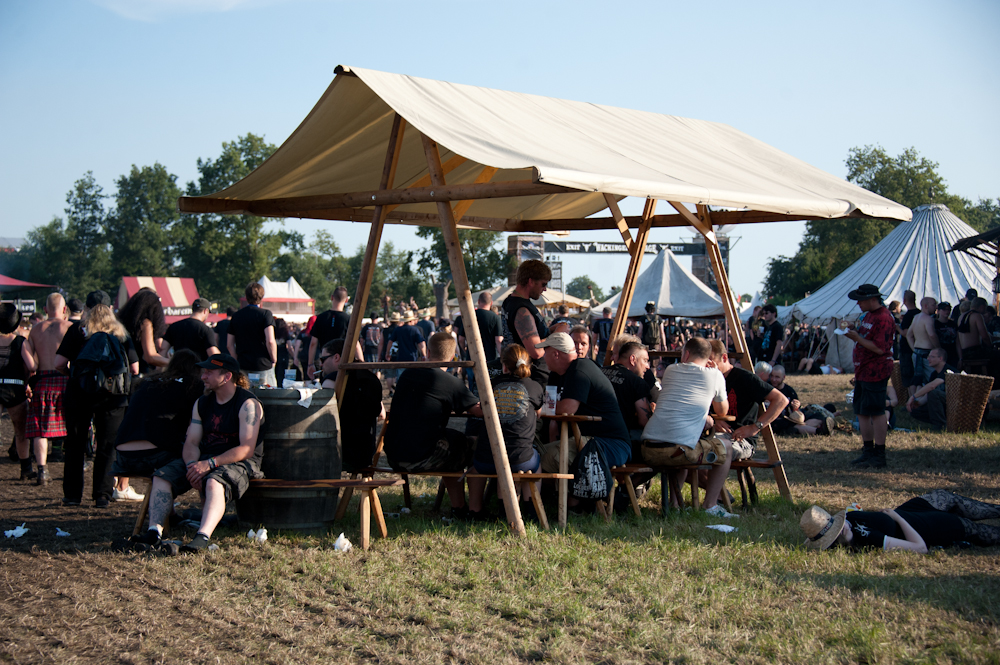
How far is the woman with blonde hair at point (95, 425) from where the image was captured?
20.4ft

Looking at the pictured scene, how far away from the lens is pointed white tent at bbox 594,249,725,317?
2414 centimetres

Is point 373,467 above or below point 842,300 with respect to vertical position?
below

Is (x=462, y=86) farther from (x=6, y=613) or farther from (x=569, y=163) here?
(x=6, y=613)

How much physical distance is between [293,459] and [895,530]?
12.5ft

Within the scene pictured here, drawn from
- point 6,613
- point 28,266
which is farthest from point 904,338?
point 28,266

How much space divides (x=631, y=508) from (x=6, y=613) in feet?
13.2

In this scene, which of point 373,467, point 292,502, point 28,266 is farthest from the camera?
point 28,266

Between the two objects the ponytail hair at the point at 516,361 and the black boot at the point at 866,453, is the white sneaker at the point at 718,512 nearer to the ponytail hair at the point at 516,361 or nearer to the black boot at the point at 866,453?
the ponytail hair at the point at 516,361

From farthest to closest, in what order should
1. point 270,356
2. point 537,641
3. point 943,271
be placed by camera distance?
point 943,271, point 270,356, point 537,641

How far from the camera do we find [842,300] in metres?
24.0

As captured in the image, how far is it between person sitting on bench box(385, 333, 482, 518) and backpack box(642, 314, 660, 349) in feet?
31.3

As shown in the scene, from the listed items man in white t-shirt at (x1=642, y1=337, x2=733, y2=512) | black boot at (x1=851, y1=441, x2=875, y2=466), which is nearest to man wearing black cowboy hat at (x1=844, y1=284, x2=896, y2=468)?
black boot at (x1=851, y1=441, x2=875, y2=466)

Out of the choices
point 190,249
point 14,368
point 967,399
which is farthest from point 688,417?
point 190,249

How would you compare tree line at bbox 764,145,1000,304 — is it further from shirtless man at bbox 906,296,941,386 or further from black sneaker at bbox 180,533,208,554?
black sneaker at bbox 180,533,208,554
